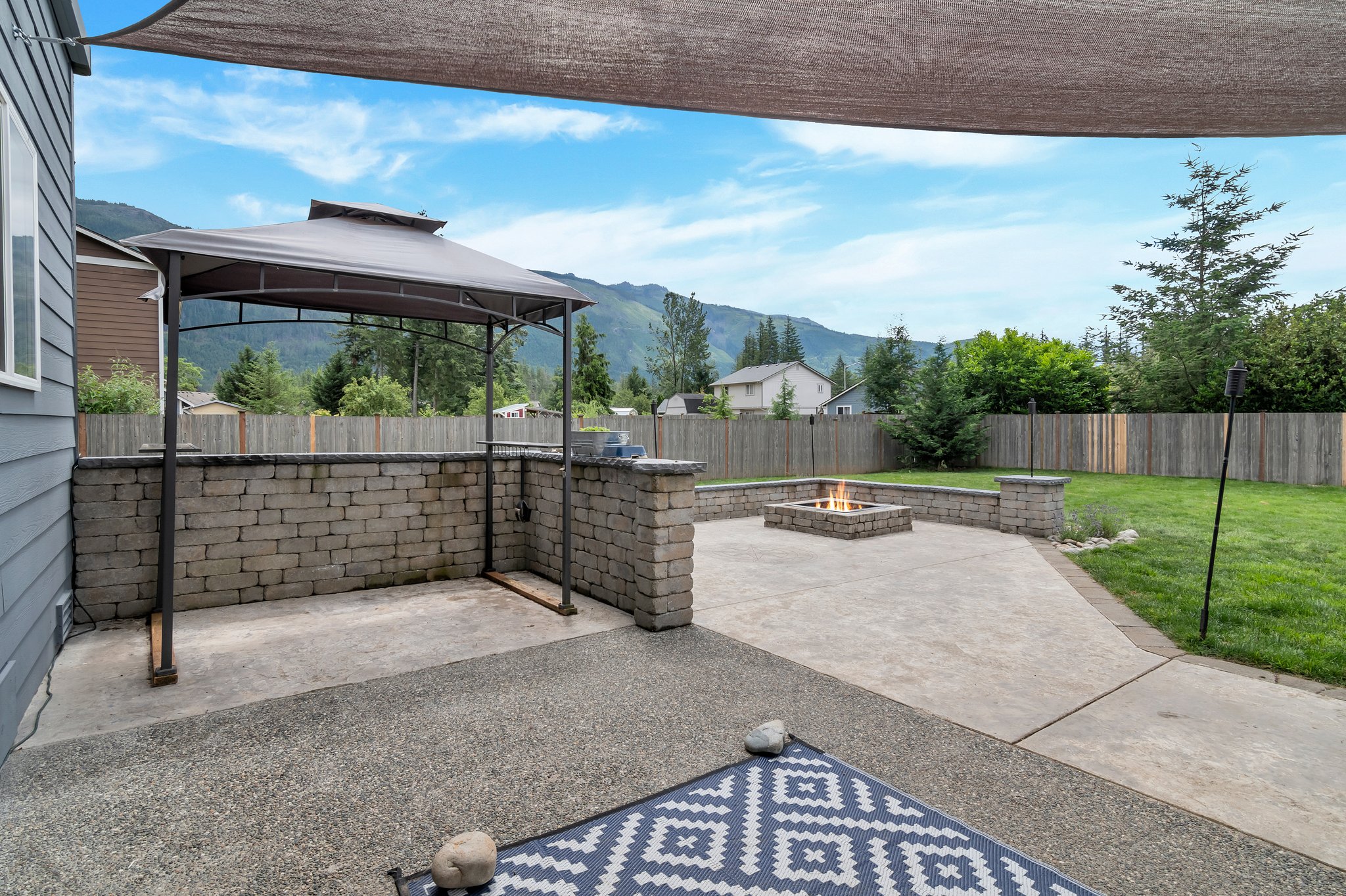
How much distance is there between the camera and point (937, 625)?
432 centimetres

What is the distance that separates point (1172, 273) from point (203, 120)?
486 ft

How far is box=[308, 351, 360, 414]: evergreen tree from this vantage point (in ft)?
111

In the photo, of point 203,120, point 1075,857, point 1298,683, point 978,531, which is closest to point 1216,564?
point 978,531

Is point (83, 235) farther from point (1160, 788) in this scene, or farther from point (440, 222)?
point (1160, 788)

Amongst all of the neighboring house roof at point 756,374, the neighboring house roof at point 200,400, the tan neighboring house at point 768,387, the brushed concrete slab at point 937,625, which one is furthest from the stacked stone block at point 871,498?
the neighboring house roof at point 756,374

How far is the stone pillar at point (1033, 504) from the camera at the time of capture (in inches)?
301

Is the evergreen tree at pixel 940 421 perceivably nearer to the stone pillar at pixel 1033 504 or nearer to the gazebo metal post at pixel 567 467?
the stone pillar at pixel 1033 504

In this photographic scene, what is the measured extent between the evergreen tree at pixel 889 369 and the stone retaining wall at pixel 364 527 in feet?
67.2

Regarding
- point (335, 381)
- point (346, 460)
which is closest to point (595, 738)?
point (346, 460)

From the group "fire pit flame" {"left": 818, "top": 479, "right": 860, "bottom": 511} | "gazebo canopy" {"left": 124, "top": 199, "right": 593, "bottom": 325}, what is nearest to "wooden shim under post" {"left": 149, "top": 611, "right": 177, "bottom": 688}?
"gazebo canopy" {"left": 124, "top": 199, "right": 593, "bottom": 325}

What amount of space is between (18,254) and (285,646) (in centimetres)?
231

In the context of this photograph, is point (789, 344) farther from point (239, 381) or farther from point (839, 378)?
point (239, 381)

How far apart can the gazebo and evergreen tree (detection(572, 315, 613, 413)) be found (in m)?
26.9

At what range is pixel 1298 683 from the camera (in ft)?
10.6
